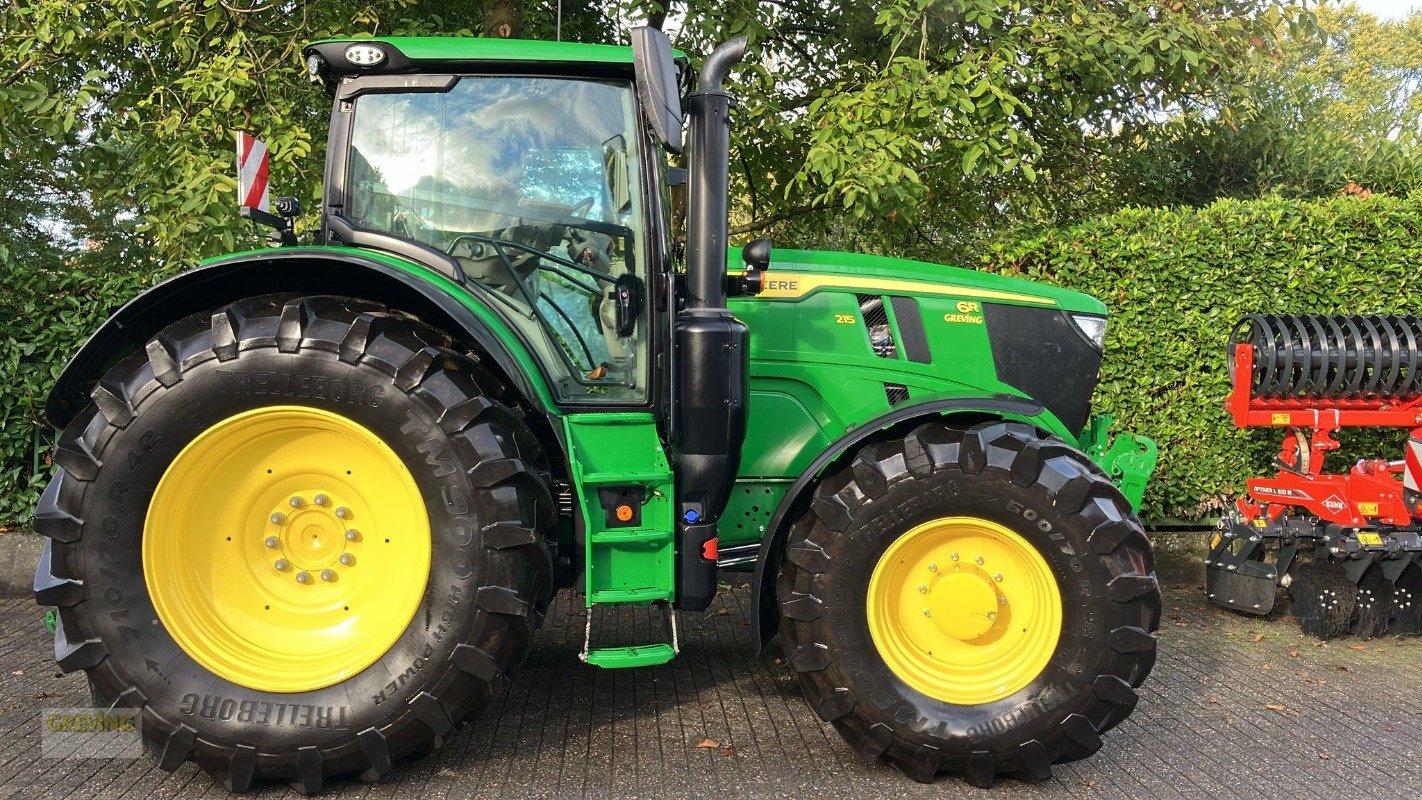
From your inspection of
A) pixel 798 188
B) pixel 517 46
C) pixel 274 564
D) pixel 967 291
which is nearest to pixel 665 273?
pixel 517 46

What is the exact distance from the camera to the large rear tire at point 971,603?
3162mm

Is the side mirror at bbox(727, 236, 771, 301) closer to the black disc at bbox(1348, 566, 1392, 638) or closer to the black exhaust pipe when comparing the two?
the black exhaust pipe

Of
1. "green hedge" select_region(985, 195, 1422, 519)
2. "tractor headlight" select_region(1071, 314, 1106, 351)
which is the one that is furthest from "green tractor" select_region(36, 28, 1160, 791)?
"green hedge" select_region(985, 195, 1422, 519)

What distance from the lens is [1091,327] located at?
13.5ft

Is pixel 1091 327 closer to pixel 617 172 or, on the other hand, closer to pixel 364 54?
pixel 617 172

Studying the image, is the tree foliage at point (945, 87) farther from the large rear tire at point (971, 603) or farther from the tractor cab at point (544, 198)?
the large rear tire at point (971, 603)

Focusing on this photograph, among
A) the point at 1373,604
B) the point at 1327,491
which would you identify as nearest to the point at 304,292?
the point at 1327,491

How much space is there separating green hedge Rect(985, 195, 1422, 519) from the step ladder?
3.54 metres

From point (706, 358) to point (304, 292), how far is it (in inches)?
50.8

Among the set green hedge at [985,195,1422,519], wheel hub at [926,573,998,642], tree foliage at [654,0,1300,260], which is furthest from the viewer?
green hedge at [985,195,1422,519]

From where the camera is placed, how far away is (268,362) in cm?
303

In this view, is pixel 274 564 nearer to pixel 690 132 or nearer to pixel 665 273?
pixel 665 273

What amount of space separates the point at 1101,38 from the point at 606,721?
4.55 meters

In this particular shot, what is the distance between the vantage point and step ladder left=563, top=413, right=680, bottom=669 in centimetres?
321
